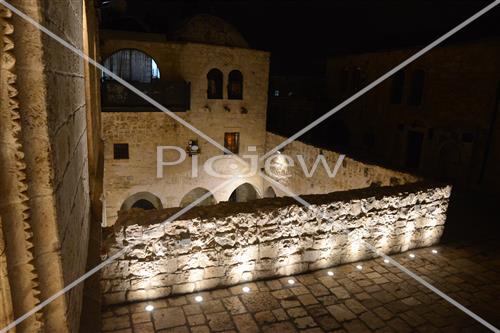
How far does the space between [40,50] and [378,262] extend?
19.7ft

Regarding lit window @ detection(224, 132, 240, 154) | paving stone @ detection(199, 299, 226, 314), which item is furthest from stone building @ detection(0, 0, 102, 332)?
lit window @ detection(224, 132, 240, 154)

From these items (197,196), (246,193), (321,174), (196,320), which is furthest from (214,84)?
(196,320)

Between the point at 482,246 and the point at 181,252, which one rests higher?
the point at 181,252

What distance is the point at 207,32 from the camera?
15453 mm

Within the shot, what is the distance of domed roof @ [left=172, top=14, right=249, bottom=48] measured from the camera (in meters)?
15.4

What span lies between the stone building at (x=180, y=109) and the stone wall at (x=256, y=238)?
988 cm

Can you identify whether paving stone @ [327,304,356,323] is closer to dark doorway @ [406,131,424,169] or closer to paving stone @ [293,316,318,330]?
paving stone @ [293,316,318,330]

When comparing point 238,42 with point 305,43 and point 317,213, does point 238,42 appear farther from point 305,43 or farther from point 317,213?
point 305,43

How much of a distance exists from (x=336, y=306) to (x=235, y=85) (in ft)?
40.5

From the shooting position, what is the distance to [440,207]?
6.75m

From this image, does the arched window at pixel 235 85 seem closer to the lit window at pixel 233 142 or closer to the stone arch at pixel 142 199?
the lit window at pixel 233 142

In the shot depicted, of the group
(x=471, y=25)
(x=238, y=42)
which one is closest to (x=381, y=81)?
Answer: (x=471, y=25)

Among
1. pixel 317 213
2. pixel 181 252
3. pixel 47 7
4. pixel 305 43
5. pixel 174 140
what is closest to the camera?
pixel 47 7

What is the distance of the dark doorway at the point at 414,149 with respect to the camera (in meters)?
16.0
